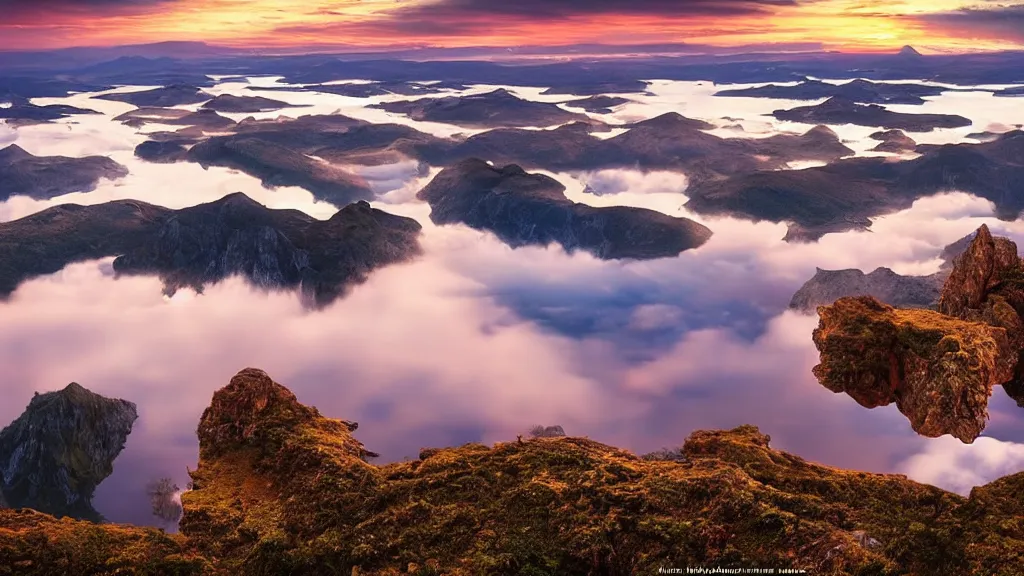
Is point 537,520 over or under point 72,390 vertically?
over

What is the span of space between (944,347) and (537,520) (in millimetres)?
19282

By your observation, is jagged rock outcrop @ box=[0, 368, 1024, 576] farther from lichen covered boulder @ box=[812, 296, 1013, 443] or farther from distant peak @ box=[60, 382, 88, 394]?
distant peak @ box=[60, 382, 88, 394]

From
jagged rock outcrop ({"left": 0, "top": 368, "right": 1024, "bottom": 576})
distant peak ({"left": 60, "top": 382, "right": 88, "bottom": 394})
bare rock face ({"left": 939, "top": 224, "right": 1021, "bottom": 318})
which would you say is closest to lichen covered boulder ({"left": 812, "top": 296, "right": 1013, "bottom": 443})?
bare rock face ({"left": 939, "top": 224, "right": 1021, "bottom": 318})

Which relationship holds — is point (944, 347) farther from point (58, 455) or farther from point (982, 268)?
point (58, 455)

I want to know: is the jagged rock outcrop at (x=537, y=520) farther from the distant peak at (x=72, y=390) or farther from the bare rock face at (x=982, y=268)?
the distant peak at (x=72, y=390)

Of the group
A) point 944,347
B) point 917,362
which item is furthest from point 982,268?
point 944,347

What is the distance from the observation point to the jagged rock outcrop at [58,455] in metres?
151

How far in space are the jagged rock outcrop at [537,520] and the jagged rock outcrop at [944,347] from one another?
437 centimetres

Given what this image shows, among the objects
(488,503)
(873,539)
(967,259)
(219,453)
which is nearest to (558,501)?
(488,503)

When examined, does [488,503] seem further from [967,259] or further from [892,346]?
[967,259]

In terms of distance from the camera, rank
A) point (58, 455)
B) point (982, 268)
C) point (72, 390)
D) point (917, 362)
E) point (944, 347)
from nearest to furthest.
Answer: point (944, 347), point (917, 362), point (982, 268), point (58, 455), point (72, 390)

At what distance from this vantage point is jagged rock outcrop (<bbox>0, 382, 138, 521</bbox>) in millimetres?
150625

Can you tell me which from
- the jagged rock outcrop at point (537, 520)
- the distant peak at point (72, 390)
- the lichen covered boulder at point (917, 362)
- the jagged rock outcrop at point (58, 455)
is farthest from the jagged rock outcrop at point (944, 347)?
the distant peak at point (72, 390)

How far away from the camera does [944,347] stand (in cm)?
3178
